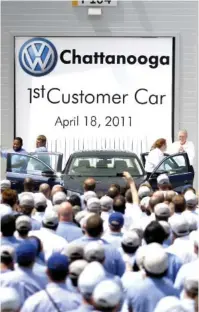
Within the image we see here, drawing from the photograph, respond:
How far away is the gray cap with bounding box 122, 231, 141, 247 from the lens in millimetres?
9906

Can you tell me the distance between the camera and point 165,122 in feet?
85.2

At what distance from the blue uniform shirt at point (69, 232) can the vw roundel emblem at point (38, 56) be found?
14.8 meters

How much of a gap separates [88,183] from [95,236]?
4951mm

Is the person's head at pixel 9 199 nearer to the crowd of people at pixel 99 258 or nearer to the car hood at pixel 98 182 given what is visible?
the crowd of people at pixel 99 258

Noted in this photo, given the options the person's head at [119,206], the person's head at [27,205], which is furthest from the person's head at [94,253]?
the person's head at [119,206]

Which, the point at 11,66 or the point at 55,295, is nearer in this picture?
the point at 55,295

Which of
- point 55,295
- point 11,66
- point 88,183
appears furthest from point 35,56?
point 55,295

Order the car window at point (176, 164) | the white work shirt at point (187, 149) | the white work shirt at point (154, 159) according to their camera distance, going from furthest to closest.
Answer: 1. the white work shirt at point (187, 149)
2. the white work shirt at point (154, 159)
3. the car window at point (176, 164)

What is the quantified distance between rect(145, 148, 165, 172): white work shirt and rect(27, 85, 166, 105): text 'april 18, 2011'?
606cm

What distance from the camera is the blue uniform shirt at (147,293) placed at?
8242 mm

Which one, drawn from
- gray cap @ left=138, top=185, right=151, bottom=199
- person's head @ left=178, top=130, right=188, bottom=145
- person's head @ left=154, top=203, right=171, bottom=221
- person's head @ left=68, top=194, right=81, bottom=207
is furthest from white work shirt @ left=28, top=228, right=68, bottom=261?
person's head @ left=178, top=130, right=188, bottom=145

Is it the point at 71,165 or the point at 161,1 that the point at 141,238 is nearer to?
the point at 71,165

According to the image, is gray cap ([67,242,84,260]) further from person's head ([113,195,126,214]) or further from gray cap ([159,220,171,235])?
person's head ([113,195,126,214])

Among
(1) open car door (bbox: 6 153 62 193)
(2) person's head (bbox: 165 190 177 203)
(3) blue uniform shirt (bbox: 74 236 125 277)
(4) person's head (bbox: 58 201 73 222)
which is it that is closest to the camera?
(3) blue uniform shirt (bbox: 74 236 125 277)
